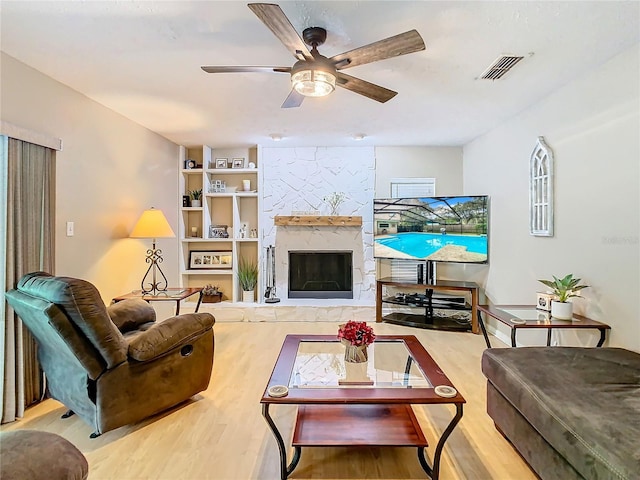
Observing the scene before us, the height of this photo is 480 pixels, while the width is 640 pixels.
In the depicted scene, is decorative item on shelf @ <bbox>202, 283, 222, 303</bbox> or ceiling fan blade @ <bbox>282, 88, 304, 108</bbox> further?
decorative item on shelf @ <bbox>202, 283, 222, 303</bbox>

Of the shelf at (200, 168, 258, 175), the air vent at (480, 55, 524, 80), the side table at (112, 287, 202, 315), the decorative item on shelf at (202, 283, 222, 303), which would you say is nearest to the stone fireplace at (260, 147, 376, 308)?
the shelf at (200, 168, 258, 175)

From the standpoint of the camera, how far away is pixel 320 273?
18.0 ft

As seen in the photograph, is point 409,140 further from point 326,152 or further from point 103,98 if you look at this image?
point 103,98

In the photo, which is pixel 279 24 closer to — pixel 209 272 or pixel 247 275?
pixel 247 275

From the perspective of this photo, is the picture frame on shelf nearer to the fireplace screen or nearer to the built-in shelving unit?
the built-in shelving unit

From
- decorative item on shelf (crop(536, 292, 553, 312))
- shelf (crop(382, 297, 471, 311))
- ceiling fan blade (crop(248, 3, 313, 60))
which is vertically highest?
ceiling fan blade (crop(248, 3, 313, 60))

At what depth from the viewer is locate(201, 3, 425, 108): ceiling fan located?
68.7 inches

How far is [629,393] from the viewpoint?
172cm

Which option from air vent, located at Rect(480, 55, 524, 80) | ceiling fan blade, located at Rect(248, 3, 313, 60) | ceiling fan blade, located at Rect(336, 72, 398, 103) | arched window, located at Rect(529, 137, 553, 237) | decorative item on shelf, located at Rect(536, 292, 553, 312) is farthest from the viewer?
arched window, located at Rect(529, 137, 553, 237)

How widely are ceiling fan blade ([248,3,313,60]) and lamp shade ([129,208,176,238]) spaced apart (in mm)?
2514

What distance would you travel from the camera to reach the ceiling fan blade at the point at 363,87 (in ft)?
7.34

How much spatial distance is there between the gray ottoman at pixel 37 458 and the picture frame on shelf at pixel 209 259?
418 centimetres

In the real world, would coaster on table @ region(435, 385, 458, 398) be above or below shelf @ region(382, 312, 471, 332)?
above

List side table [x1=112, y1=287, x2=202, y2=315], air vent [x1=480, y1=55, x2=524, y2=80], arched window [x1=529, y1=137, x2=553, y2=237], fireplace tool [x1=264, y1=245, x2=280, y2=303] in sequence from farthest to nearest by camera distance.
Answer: fireplace tool [x1=264, y1=245, x2=280, y2=303] → side table [x1=112, y1=287, x2=202, y2=315] → arched window [x1=529, y1=137, x2=553, y2=237] → air vent [x1=480, y1=55, x2=524, y2=80]
